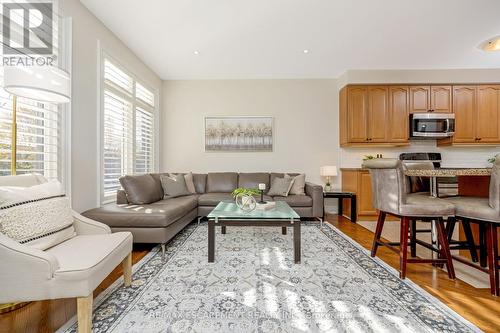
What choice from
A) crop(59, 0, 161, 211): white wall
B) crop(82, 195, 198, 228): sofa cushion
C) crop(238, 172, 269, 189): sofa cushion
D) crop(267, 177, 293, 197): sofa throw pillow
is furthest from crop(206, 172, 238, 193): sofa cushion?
crop(59, 0, 161, 211): white wall

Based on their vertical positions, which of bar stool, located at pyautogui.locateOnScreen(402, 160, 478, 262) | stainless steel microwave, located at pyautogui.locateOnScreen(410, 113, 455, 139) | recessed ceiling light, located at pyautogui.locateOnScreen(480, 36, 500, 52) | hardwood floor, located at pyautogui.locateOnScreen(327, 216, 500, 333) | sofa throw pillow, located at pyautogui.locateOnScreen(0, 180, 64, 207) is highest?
recessed ceiling light, located at pyautogui.locateOnScreen(480, 36, 500, 52)

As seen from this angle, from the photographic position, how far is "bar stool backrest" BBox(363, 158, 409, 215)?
194 cm

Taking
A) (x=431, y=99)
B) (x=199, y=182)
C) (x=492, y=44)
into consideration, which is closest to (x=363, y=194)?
(x=431, y=99)

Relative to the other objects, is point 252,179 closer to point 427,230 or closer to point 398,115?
point 427,230

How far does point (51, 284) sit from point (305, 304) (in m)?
1.52

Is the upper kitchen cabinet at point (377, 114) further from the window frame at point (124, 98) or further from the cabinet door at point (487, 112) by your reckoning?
the window frame at point (124, 98)

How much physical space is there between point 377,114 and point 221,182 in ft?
10.9

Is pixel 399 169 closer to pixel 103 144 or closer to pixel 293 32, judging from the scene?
pixel 293 32

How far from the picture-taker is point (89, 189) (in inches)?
108

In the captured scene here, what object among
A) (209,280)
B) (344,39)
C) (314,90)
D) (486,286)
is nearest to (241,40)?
(344,39)

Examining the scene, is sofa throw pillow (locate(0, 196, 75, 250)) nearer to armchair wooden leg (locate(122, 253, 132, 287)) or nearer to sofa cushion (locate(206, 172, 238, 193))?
armchair wooden leg (locate(122, 253, 132, 287))

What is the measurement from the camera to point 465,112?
4469 mm

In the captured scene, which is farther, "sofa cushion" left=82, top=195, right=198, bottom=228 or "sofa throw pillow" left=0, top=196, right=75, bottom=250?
"sofa cushion" left=82, top=195, right=198, bottom=228

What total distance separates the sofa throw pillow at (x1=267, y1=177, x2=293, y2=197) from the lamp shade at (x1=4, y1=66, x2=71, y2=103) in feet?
10.5
